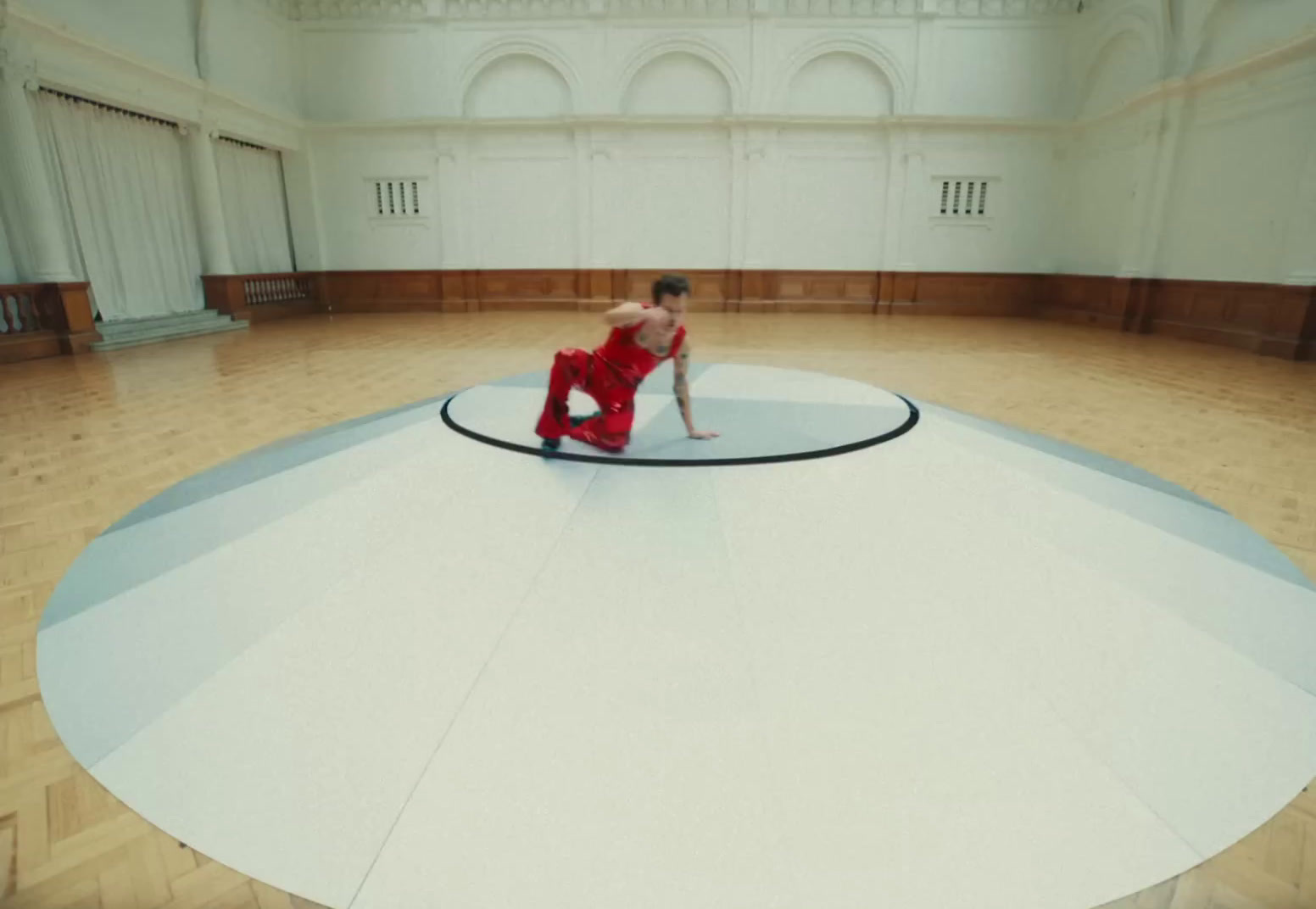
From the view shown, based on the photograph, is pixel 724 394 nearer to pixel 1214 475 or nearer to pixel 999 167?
pixel 1214 475

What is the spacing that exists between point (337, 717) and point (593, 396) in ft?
6.33

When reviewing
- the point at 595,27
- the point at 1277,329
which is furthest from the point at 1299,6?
the point at 595,27

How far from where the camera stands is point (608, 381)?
11.5 ft

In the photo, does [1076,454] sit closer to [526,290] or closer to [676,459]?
[676,459]

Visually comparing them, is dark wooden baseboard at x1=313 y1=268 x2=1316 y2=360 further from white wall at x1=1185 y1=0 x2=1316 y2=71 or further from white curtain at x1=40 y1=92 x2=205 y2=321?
white wall at x1=1185 y1=0 x2=1316 y2=71

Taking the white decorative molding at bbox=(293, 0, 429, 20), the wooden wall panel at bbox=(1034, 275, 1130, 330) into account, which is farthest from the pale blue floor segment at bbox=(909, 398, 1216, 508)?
the white decorative molding at bbox=(293, 0, 429, 20)

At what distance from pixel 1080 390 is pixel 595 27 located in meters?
11.8

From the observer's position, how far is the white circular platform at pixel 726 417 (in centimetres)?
351

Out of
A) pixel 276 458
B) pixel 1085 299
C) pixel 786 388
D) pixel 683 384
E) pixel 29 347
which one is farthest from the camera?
pixel 1085 299

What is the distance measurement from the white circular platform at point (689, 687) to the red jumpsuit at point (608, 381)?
0.27 m

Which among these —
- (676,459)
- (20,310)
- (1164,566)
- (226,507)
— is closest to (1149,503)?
(1164,566)

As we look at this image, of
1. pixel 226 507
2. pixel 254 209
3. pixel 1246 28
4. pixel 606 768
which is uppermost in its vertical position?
pixel 1246 28

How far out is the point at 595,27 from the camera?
13.8 metres

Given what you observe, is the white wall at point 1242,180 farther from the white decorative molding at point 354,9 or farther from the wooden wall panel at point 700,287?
the white decorative molding at point 354,9
